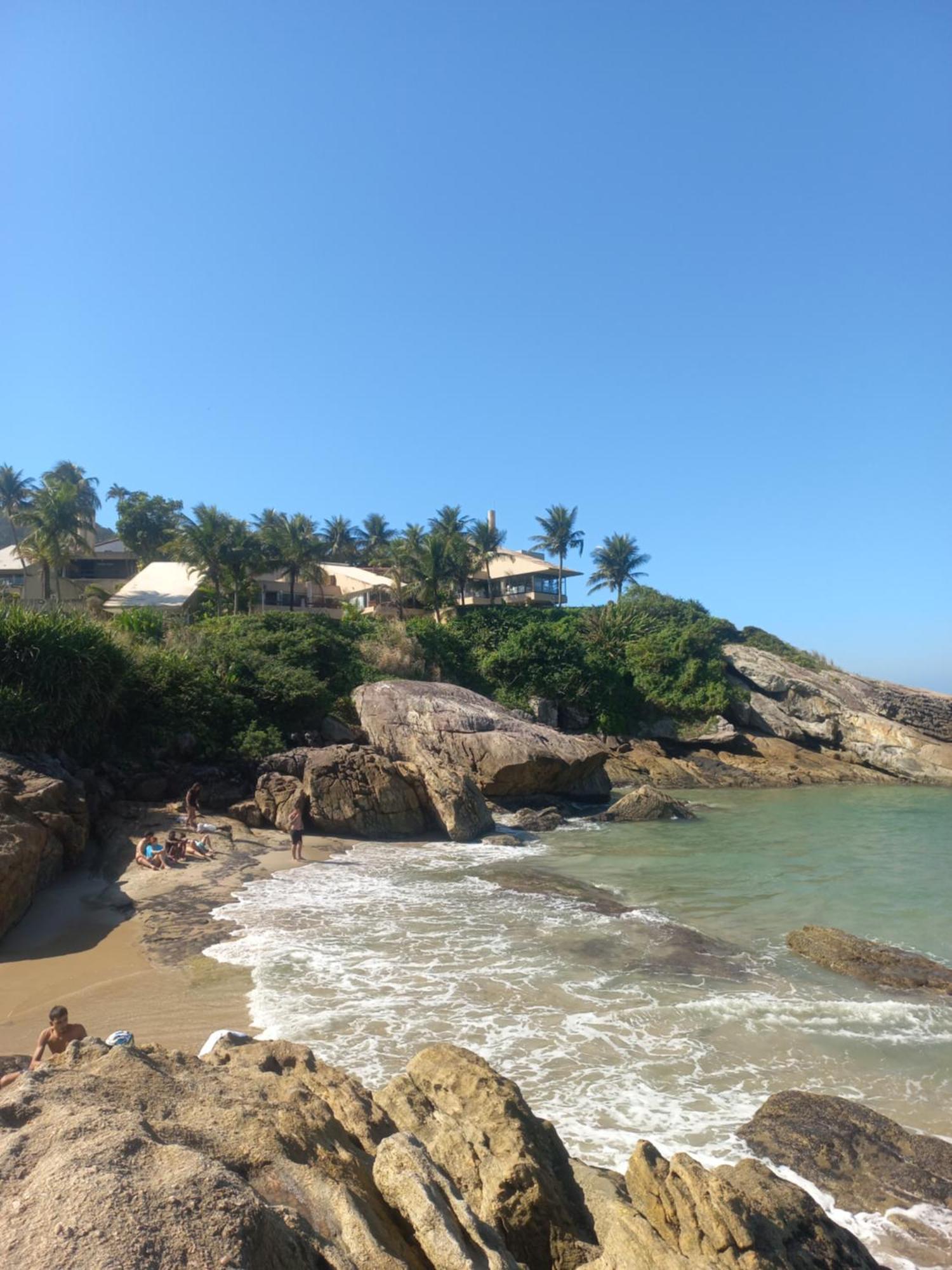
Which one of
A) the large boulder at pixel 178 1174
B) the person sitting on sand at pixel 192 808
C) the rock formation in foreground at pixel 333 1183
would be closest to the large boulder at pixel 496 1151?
the rock formation in foreground at pixel 333 1183

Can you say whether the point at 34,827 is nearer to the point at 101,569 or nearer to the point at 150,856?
the point at 150,856

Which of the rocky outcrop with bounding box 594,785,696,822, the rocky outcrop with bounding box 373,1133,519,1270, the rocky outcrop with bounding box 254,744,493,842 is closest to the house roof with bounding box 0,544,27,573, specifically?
the rocky outcrop with bounding box 254,744,493,842

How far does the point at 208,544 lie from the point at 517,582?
94.9 feet

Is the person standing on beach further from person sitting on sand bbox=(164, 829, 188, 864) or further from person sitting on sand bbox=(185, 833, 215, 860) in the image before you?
person sitting on sand bbox=(164, 829, 188, 864)

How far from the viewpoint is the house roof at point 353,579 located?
2419 inches

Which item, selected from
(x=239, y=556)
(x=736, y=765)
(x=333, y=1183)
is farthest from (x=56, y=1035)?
(x=239, y=556)

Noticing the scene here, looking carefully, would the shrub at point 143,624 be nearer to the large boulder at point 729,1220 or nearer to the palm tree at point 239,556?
the palm tree at point 239,556

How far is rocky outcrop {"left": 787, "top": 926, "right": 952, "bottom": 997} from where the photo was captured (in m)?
11.2

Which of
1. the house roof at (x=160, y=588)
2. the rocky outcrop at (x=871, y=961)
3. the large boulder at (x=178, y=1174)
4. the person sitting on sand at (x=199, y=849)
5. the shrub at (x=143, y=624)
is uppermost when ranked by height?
the house roof at (x=160, y=588)

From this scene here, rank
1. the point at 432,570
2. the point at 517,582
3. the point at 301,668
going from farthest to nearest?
the point at 517,582 → the point at 432,570 → the point at 301,668

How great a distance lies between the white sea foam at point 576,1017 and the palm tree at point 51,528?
124 feet

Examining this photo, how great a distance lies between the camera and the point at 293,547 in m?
52.7

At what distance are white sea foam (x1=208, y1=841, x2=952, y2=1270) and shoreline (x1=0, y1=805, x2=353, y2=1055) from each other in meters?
0.53

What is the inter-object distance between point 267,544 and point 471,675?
1890 cm
